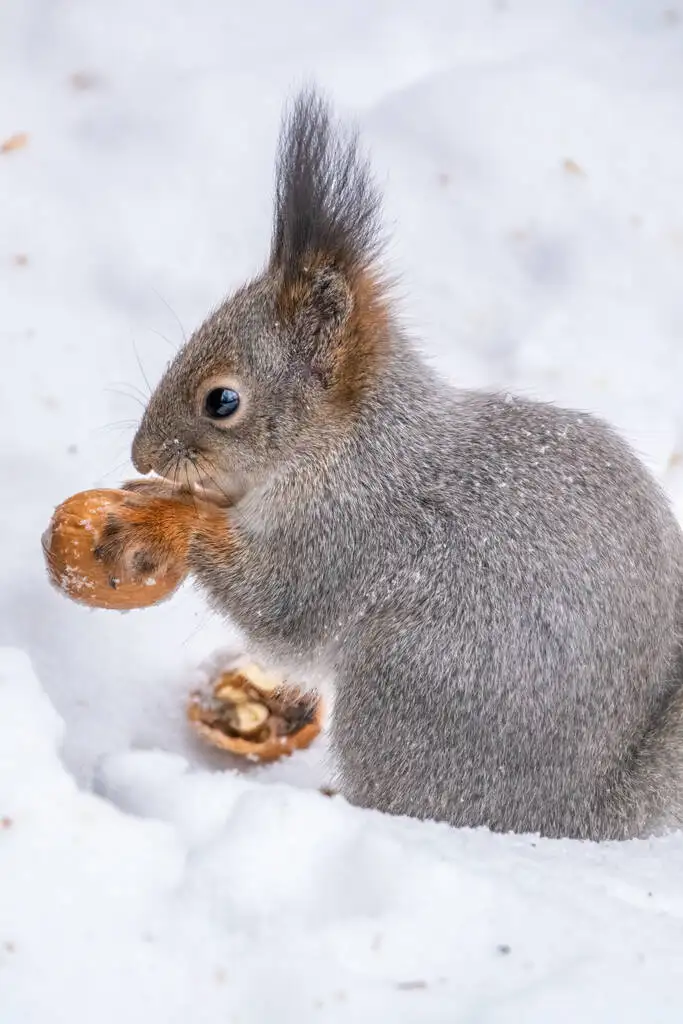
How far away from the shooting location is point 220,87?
253cm

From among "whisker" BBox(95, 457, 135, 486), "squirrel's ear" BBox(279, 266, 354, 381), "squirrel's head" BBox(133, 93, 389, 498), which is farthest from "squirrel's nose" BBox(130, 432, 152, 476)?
"whisker" BBox(95, 457, 135, 486)

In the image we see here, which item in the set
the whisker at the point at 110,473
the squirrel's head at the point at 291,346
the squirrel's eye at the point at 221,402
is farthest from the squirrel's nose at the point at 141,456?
the whisker at the point at 110,473

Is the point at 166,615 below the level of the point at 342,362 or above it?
below

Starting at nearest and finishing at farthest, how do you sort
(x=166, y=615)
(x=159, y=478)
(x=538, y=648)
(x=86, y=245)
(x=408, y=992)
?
(x=408, y=992), (x=538, y=648), (x=159, y=478), (x=166, y=615), (x=86, y=245)

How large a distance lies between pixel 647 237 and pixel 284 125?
37.3 inches

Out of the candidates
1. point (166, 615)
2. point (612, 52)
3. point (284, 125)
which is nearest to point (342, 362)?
point (284, 125)

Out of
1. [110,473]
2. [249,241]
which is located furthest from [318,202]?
[249,241]

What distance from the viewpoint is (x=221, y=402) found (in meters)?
1.74

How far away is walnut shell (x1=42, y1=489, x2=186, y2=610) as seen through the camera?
1.74 metres

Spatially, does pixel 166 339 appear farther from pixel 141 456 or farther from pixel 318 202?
pixel 318 202

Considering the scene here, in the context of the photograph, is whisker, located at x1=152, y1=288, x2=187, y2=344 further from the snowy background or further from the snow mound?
the snow mound

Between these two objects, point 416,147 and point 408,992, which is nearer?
point 408,992

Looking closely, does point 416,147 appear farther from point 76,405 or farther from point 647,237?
point 76,405

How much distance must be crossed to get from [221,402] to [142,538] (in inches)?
8.2
